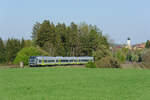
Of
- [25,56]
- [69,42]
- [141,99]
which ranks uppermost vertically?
[69,42]

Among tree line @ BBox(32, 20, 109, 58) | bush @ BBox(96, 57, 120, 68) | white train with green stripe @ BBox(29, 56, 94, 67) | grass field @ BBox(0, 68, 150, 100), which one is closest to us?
grass field @ BBox(0, 68, 150, 100)

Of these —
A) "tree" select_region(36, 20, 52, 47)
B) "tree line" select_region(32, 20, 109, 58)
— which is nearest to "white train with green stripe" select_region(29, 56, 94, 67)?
"tree line" select_region(32, 20, 109, 58)

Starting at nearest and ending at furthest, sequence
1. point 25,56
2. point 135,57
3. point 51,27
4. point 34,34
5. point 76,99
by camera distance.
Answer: point 76,99
point 25,56
point 51,27
point 135,57
point 34,34

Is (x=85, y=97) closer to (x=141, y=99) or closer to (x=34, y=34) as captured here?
(x=141, y=99)

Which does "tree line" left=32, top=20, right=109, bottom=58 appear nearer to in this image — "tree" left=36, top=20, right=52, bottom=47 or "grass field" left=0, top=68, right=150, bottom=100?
"tree" left=36, top=20, right=52, bottom=47

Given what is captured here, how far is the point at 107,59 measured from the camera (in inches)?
2008

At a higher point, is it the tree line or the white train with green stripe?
the tree line

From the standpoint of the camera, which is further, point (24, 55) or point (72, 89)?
point (24, 55)

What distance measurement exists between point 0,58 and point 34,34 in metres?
22.6

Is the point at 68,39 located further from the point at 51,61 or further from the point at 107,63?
the point at 107,63

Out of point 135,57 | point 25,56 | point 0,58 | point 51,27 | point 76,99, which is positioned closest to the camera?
point 76,99

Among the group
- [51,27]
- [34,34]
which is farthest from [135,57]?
[34,34]

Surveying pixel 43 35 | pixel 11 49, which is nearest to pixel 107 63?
pixel 11 49

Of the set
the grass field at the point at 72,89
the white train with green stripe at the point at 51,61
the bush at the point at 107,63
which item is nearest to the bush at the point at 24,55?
the white train with green stripe at the point at 51,61
